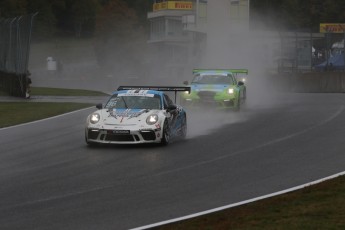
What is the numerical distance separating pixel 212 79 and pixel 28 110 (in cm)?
661

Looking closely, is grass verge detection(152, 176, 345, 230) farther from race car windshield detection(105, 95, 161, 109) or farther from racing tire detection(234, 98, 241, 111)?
racing tire detection(234, 98, 241, 111)

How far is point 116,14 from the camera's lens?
107062 mm

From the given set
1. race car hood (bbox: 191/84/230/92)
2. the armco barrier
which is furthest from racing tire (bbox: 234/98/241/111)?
the armco barrier

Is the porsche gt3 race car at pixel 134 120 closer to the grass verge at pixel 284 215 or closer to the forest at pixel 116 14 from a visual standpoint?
the grass verge at pixel 284 215

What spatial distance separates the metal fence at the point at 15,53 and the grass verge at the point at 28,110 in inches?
184

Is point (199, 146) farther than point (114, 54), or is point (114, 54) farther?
point (114, 54)

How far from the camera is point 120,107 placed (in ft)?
56.4

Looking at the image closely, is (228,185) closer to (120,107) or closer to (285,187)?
(285,187)

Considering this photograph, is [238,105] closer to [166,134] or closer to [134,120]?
[166,134]

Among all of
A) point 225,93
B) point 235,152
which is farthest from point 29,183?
point 225,93

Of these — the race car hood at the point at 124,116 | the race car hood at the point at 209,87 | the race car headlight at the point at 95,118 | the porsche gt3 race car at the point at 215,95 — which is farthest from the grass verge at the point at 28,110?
the race car hood at the point at 124,116

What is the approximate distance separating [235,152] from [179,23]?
84102mm

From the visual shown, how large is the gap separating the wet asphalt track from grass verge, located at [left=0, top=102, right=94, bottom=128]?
265cm

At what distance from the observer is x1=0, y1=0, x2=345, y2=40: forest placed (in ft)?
352
